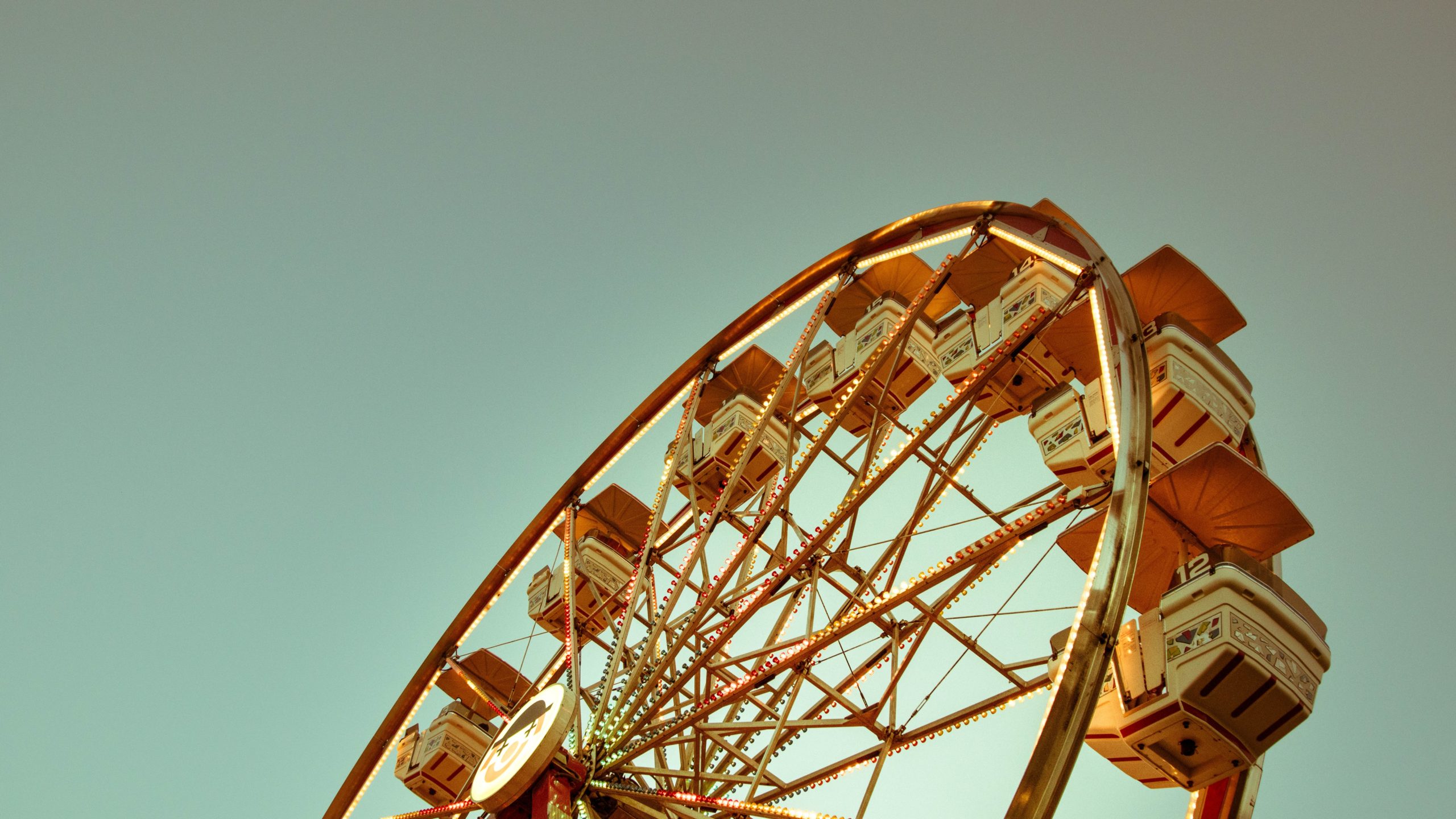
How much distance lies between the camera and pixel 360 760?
1036 centimetres

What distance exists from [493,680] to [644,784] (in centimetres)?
381

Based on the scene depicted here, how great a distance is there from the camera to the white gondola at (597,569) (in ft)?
35.3

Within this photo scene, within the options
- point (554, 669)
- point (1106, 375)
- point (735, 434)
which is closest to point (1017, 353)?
point (1106, 375)

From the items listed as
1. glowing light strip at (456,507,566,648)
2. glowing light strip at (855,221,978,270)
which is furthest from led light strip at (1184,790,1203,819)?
glowing light strip at (456,507,566,648)

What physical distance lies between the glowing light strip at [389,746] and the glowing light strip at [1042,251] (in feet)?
20.5

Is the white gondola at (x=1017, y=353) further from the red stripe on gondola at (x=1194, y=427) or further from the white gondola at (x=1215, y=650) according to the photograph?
the white gondola at (x=1215, y=650)

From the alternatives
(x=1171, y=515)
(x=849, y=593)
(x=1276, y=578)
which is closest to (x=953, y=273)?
(x=849, y=593)

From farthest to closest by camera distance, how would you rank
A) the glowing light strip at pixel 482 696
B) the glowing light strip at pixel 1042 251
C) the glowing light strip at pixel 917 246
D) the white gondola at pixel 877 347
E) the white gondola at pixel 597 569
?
the white gondola at pixel 597 569 < the glowing light strip at pixel 482 696 < the white gondola at pixel 877 347 < the glowing light strip at pixel 917 246 < the glowing light strip at pixel 1042 251

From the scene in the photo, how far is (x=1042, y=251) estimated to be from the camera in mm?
7297

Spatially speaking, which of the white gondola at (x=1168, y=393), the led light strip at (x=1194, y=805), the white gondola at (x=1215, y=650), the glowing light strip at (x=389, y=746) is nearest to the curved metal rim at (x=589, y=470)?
the glowing light strip at (x=389, y=746)

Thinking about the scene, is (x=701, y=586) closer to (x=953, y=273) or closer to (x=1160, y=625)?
(x=953, y=273)

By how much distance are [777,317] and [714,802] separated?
15.0 feet

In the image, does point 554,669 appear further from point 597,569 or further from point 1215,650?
point 1215,650

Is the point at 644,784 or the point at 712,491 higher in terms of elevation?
the point at 712,491
